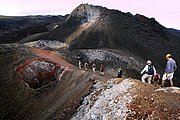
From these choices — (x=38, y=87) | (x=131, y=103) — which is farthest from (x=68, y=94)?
(x=131, y=103)

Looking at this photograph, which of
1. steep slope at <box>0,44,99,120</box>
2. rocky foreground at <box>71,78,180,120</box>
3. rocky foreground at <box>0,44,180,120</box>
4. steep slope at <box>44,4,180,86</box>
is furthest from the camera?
steep slope at <box>44,4,180,86</box>

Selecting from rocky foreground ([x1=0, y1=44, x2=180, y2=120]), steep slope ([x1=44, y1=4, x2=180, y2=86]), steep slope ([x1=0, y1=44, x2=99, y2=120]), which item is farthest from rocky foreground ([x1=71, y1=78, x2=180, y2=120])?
steep slope ([x1=44, y1=4, x2=180, y2=86])

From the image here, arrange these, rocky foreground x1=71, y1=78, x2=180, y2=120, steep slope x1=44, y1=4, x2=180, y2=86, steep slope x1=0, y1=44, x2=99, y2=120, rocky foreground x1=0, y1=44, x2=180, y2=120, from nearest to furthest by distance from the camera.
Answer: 1. rocky foreground x1=71, y1=78, x2=180, y2=120
2. rocky foreground x1=0, y1=44, x2=180, y2=120
3. steep slope x1=0, y1=44, x2=99, y2=120
4. steep slope x1=44, y1=4, x2=180, y2=86

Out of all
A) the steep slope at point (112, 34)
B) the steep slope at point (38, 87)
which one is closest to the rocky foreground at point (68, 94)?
the steep slope at point (38, 87)

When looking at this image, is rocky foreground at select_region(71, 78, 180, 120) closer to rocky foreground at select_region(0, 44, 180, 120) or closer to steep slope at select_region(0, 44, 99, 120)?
rocky foreground at select_region(0, 44, 180, 120)

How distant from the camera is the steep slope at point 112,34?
101 metres

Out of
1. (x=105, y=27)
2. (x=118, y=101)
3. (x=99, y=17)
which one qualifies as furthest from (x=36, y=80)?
(x=99, y=17)

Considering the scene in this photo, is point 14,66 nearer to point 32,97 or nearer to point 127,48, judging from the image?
point 32,97

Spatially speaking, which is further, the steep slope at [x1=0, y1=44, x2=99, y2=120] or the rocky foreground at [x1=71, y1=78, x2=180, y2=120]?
the steep slope at [x1=0, y1=44, x2=99, y2=120]

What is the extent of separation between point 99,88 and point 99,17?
79256mm

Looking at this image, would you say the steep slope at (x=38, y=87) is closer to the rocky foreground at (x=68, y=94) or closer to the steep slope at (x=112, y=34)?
the rocky foreground at (x=68, y=94)

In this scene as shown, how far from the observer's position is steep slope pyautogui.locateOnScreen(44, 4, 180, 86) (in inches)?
3962

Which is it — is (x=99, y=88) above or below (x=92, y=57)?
above

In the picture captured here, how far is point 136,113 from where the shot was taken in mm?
26844
